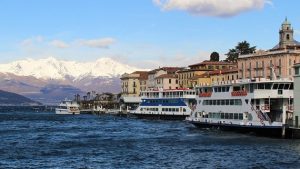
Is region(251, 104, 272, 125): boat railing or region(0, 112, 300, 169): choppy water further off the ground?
region(251, 104, 272, 125): boat railing

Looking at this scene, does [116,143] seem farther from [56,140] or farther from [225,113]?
[225,113]

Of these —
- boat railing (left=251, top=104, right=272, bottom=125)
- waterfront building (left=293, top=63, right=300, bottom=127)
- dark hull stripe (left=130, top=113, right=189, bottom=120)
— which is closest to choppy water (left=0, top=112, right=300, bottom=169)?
boat railing (left=251, top=104, right=272, bottom=125)

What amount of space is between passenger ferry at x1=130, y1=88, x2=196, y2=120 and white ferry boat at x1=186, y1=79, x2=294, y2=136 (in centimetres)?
4704

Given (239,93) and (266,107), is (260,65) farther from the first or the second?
(266,107)

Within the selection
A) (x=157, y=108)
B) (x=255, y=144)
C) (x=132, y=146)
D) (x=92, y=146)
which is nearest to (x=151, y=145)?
(x=132, y=146)

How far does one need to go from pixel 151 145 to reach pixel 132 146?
261 cm

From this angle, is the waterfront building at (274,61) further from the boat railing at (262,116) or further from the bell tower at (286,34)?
the boat railing at (262,116)

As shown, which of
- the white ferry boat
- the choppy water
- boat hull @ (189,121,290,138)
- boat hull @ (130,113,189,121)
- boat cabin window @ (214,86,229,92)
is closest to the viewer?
the choppy water

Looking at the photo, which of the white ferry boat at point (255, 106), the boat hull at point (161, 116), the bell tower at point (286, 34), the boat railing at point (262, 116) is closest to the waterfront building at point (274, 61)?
the bell tower at point (286, 34)

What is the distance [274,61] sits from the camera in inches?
5846

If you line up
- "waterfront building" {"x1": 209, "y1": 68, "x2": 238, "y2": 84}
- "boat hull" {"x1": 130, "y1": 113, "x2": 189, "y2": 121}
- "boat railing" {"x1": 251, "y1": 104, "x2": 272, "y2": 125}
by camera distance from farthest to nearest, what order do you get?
1. "waterfront building" {"x1": 209, "y1": 68, "x2": 238, "y2": 84}
2. "boat hull" {"x1": 130, "y1": 113, "x2": 189, "y2": 121}
3. "boat railing" {"x1": 251, "y1": 104, "x2": 272, "y2": 125}

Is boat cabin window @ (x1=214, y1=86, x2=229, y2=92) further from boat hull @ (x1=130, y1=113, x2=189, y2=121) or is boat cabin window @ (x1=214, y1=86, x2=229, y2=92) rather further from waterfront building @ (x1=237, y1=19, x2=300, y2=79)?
boat hull @ (x1=130, y1=113, x2=189, y2=121)

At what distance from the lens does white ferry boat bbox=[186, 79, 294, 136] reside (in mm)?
80869

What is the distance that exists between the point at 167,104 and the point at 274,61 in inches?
1154
